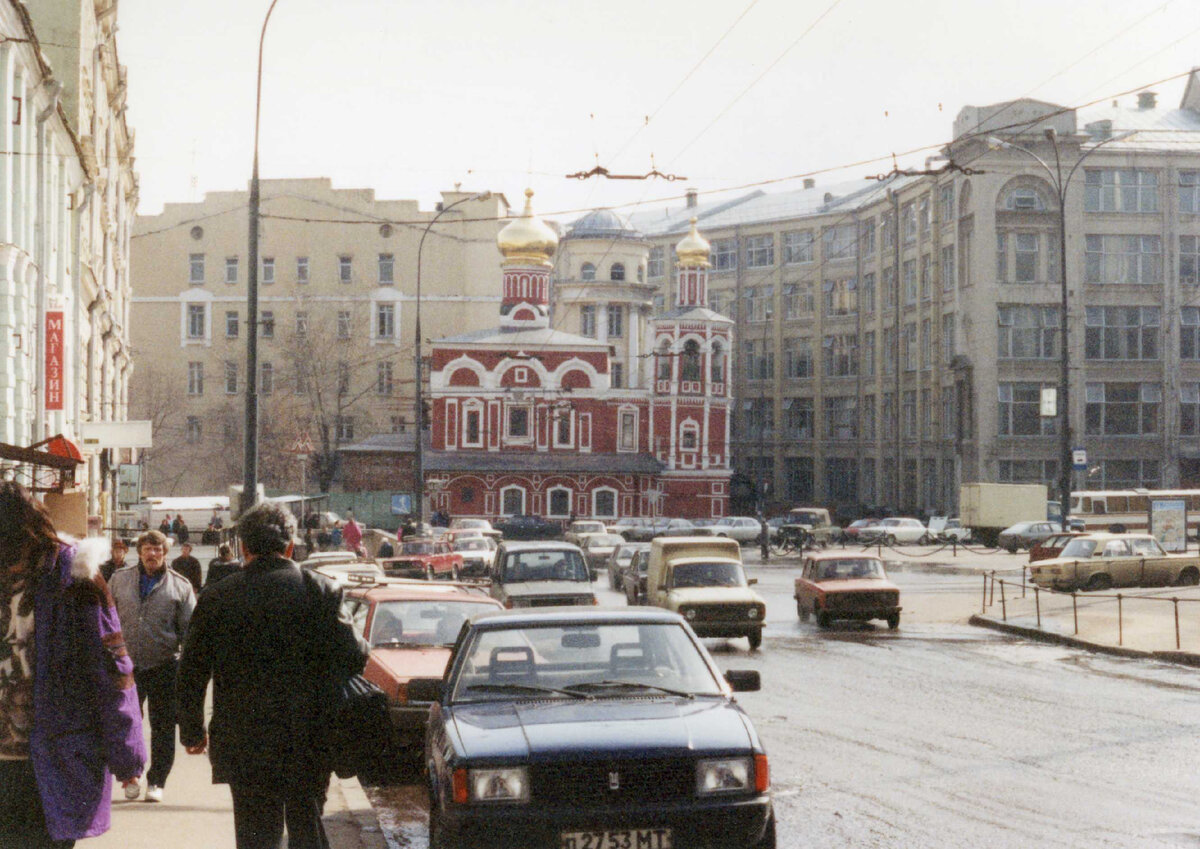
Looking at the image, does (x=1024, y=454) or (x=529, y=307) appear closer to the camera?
(x=1024, y=454)

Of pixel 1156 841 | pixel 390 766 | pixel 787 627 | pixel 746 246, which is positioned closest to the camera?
pixel 1156 841

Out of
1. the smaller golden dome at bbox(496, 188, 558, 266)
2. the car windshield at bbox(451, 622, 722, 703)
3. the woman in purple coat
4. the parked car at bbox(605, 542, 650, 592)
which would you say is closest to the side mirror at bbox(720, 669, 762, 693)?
the car windshield at bbox(451, 622, 722, 703)

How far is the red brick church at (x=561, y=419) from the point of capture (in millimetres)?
79750

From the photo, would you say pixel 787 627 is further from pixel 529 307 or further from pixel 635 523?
pixel 529 307

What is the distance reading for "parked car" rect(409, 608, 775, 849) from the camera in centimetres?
707

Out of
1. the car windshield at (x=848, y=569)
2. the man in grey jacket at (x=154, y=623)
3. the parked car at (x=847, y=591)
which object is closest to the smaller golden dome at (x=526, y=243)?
the parked car at (x=847, y=591)

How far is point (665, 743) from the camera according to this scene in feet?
23.6

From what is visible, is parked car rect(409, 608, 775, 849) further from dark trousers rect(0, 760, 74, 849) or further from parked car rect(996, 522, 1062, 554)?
parked car rect(996, 522, 1062, 554)

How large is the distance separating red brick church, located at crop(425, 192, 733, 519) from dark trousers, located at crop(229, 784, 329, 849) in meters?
71.6

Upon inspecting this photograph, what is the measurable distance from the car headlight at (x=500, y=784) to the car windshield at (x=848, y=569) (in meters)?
22.0

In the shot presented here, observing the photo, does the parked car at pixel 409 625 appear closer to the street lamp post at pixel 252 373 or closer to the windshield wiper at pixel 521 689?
the windshield wiper at pixel 521 689

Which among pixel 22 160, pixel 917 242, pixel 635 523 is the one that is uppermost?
pixel 917 242

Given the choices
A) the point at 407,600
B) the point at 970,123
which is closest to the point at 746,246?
the point at 970,123

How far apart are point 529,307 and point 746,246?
25469 millimetres
